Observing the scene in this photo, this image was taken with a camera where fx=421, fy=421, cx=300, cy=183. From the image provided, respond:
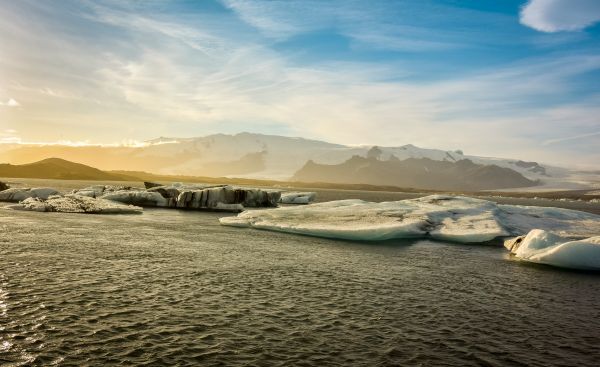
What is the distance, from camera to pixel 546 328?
1376 cm

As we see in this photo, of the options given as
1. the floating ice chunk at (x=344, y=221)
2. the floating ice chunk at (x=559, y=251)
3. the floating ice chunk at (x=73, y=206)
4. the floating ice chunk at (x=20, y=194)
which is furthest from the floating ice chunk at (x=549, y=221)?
the floating ice chunk at (x=20, y=194)

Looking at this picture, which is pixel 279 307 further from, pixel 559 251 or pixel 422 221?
pixel 422 221

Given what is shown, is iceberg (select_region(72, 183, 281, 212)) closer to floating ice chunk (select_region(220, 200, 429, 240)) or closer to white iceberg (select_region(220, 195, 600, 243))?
floating ice chunk (select_region(220, 200, 429, 240))

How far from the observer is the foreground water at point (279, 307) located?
35.9 feet

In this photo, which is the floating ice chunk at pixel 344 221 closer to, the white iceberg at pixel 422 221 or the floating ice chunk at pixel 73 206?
the white iceberg at pixel 422 221

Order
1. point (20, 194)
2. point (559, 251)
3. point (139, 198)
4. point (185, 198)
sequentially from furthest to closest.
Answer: point (139, 198), point (185, 198), point (20, 194), point (559, 251)

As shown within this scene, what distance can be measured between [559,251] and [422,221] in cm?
1142

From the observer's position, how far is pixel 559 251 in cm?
2428

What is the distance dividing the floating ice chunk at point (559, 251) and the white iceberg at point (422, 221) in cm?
483

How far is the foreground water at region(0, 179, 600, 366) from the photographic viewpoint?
10945mm

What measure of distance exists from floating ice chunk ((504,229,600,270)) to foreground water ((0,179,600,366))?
0.75 metres

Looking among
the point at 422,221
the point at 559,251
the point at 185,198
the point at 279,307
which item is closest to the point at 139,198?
the point at 185,198

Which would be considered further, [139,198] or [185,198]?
[139,198]

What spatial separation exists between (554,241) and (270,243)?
18.5 metres
